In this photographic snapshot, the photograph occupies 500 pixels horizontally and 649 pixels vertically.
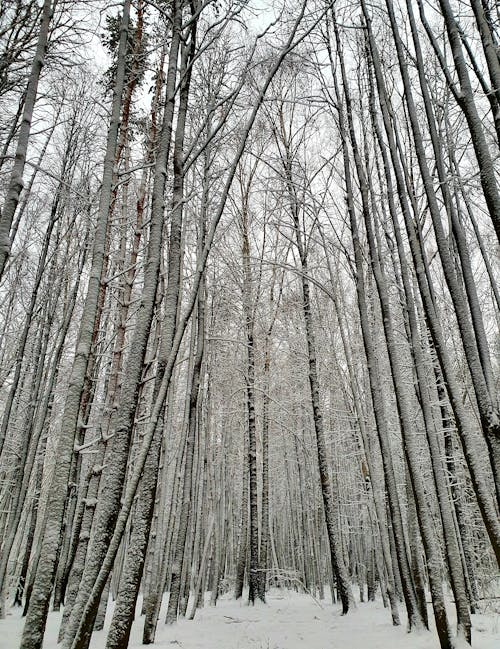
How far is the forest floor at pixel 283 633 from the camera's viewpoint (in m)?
5.19

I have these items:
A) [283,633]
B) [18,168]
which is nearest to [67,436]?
[18,168]

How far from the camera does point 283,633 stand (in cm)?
665

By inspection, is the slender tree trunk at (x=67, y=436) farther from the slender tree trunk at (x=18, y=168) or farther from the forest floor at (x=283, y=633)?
the forest floor at (x=283, y=633)

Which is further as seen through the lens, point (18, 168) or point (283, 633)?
point (283, 633)

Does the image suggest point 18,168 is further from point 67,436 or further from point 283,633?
point 283,633

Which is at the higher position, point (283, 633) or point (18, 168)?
point (18, 168)

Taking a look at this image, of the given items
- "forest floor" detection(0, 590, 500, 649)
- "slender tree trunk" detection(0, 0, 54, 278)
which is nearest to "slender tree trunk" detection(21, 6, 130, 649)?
"slender tree trunk" detection(0, 0, 54, 278)

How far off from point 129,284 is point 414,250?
15.3 ft

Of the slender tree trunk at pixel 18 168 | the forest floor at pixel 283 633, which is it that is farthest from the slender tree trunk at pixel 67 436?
the forest floor at pixel 283 633

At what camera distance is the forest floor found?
5.19 meters

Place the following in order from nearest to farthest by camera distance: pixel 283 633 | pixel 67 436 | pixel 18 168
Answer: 1. pixel 67 436
2. pixel 18 168
3. pixel 283 633

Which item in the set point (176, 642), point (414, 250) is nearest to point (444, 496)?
point (414, 250)

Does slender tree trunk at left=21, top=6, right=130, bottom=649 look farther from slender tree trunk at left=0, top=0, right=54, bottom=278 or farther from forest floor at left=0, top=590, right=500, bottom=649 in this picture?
forest floor at left=0, top=590, right=500, bottom=649

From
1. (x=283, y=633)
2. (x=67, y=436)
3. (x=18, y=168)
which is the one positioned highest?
(x=18, y=168)
